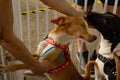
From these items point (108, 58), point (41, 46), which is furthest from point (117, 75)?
point (41, 46)

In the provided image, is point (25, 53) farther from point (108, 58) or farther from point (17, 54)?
point (108, 58)

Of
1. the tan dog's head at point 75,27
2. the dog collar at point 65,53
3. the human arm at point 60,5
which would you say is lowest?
the dog collar at point 65,53

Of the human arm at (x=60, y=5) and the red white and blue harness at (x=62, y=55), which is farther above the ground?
the human arm at (x=60, y=5)

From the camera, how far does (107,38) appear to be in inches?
70.6

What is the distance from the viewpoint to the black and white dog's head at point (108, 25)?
5.73 ft

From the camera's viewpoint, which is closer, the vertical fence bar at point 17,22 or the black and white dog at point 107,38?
the black and white dog at point 107,38

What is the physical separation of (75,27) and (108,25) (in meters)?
0.21

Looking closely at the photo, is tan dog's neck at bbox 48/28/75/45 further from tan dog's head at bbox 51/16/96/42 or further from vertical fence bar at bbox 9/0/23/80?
vertical fence bar at bbox 9/0/23/80

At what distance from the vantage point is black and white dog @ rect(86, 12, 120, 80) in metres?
1.75

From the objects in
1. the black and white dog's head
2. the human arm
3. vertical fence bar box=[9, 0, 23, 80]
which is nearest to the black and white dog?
the black and white dog's head

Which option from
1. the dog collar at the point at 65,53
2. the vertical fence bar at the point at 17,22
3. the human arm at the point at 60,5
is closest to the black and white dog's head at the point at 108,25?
the human arm at the point at 60,5

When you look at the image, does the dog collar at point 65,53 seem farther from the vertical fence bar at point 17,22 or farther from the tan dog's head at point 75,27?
the vertical fence bar at point 17,22

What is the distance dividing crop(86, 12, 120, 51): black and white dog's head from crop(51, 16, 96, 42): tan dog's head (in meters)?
0.06

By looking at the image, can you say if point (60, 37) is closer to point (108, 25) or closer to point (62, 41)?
point (62, 41)
